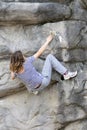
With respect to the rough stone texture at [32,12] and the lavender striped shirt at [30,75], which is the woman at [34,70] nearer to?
the lavender striped shirt at [30,75]

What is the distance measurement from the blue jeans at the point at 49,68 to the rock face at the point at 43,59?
0.15 metres

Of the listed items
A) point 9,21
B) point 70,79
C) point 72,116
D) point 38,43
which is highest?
point 9,21

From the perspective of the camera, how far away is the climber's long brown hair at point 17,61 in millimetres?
3400

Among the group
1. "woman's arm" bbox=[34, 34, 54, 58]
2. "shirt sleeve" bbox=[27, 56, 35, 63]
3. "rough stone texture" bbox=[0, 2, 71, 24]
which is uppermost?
"rough stone texture" bbox=[0, 2, 71, 24]

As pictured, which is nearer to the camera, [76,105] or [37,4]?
[37,4]

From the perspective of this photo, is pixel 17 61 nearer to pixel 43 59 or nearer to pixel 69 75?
pixel 43 59

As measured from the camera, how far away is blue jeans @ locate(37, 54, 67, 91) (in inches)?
142

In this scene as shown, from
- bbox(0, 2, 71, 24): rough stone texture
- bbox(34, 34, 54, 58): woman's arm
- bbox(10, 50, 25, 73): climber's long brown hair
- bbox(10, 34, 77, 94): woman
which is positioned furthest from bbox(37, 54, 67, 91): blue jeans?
bbox(0, 2, 71, 24): rough stone texture

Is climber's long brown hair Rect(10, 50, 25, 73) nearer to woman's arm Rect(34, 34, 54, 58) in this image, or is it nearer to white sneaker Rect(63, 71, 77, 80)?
woman's arm Rect(34, 34, 54, 58)

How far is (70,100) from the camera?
383 centimetres

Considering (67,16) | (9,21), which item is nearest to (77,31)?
(67,16)

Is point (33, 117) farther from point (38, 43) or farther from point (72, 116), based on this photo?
point (38, 43)

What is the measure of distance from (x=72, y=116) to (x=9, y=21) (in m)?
1.35

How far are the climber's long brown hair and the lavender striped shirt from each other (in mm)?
65
